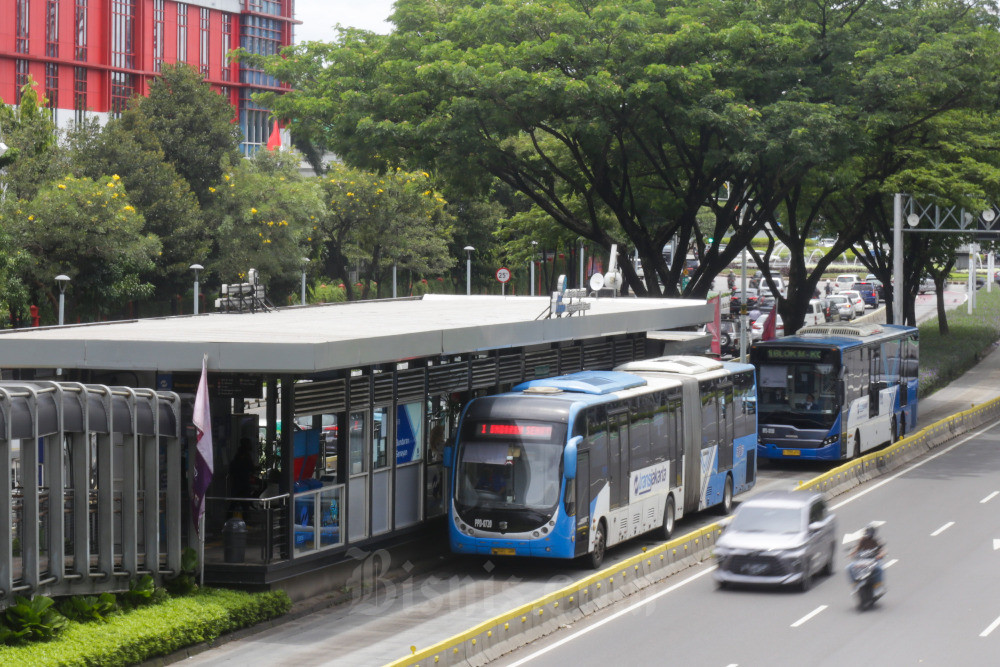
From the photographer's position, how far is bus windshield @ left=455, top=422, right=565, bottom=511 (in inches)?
830

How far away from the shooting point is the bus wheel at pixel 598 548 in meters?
21.9

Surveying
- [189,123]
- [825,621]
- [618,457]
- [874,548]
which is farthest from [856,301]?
[825,621]

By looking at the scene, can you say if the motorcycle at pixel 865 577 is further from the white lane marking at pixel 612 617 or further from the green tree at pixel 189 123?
the green tree at pixel 189 123

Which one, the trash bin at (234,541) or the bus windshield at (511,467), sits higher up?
the bus windshield at (511,467)

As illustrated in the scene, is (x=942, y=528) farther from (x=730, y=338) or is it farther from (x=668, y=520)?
(x=730, y=338)

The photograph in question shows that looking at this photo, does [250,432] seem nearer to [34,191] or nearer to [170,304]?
[34,191]

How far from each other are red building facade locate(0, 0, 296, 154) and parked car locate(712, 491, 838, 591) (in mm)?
50700

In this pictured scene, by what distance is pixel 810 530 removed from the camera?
20891mm

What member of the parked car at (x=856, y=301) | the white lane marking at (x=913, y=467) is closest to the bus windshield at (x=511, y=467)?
the white lane marking at (x=913, y=467)

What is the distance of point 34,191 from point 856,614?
39.4m

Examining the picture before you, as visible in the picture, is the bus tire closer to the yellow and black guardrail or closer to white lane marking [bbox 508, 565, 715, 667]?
the yellow and black guardrail

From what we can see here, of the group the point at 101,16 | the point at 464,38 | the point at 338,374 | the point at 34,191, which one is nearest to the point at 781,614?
the point at 338,374

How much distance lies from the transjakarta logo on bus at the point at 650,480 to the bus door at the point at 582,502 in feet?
6.51

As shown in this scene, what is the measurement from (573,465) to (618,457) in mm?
2142
